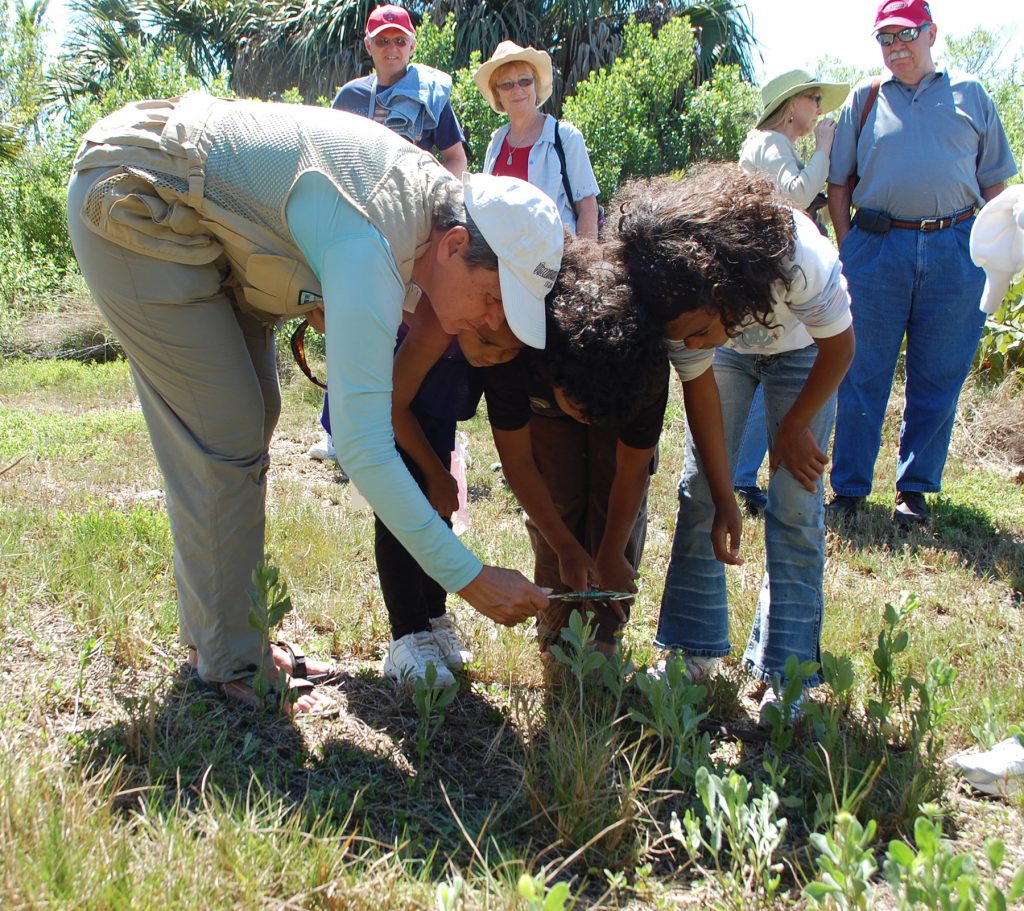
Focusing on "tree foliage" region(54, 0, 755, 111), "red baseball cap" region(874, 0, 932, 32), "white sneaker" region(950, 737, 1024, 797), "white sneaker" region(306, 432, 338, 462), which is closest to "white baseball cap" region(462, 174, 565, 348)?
"white sneaker" region(950, 737, 1024, 797)

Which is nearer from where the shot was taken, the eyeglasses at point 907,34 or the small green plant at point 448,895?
the small green plant at point 448,895

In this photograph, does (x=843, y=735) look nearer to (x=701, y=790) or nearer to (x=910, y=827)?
(x=910, y=827)

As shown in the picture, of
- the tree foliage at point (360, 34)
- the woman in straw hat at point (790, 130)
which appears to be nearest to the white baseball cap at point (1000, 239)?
the woman in straw hat at point (790, 130)

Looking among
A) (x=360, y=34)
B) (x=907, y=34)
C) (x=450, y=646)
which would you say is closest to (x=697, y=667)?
(x=450, y=646)

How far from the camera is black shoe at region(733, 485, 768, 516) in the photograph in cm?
500

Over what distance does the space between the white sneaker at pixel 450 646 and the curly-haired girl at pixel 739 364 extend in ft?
2.25

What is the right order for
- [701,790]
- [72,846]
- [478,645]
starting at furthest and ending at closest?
[478,645]
[701,790]
[72,846]

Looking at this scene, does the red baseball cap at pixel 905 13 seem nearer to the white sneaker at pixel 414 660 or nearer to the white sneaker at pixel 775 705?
the white sneaker at pixel 775 705

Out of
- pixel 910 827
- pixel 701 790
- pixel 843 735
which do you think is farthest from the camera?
pixel 843 735

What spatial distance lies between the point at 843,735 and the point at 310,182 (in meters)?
2.00

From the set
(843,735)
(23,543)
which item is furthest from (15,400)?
(843,735)

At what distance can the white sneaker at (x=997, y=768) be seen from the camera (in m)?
2.40

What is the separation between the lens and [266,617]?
8.63 ft

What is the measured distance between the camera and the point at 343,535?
167 inches
